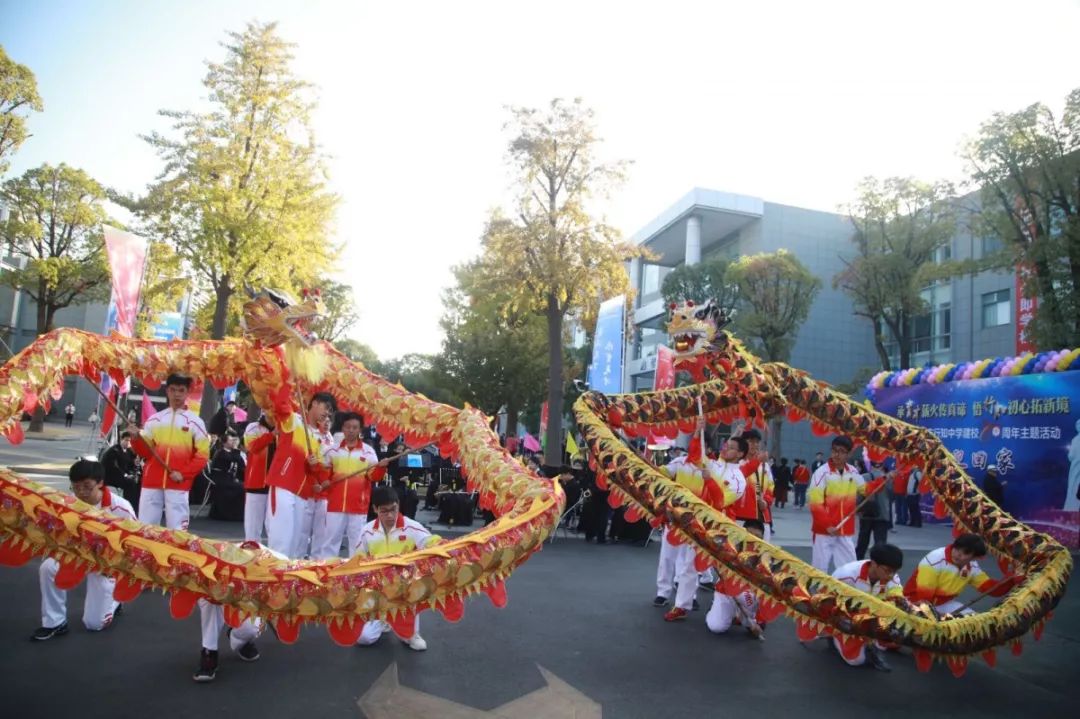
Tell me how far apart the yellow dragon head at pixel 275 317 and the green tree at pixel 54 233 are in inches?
807

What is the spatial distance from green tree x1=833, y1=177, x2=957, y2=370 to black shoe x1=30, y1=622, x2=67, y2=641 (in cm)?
2022

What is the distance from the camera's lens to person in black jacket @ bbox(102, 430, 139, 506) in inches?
338

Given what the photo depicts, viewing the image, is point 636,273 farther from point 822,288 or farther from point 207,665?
point 207,665

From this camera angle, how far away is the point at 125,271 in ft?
31.8

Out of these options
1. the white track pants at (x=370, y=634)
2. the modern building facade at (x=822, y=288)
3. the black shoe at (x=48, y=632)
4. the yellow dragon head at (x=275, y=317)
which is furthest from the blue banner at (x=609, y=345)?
the black shoe at (x=48, y=632)

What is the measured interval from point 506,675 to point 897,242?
66.3 feet

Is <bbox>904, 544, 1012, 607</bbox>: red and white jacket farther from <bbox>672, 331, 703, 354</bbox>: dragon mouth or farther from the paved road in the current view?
<bbox>672, 331, 703, 354</bbox>: dragon mouth

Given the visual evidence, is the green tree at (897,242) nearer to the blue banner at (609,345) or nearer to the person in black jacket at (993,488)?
the person in black jacket at (993,488)

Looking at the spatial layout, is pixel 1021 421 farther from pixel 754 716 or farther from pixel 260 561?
pixel 260 561

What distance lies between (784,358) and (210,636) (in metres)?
22.7

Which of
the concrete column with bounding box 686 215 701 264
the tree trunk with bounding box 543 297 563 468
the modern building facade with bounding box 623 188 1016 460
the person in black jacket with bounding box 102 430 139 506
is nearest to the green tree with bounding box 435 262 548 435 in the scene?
the modern building facade with bounding box 623 188 1016 460

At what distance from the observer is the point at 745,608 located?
584 cm

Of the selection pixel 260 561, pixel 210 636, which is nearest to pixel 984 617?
pixel 260 561

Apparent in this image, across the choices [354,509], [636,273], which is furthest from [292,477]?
[636,273]
